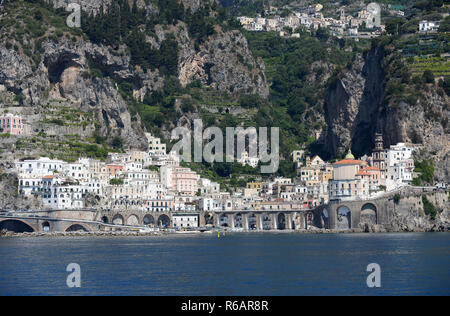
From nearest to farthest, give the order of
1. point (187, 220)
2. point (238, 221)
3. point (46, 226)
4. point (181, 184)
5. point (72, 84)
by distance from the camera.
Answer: point (46, 226)
point (187, 220)
point (238, 221)
point (181, 184)
point (72, 84)

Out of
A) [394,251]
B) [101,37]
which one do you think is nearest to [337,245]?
[394,251]

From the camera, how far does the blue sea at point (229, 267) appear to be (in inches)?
2349

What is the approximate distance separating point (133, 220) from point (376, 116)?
4587cm

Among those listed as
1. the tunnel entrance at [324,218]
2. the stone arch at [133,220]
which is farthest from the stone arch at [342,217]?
the stone arch at [133,220]

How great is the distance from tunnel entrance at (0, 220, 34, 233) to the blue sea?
22.7 m

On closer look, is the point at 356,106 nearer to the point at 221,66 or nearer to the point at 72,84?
the point at 221,66

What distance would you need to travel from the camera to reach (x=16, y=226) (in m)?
130

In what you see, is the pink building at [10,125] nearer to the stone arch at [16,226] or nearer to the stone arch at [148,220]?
the stone arch at [16,226]

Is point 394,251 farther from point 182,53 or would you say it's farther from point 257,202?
point 182,53

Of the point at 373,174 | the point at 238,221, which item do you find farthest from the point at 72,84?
the point at 373,174

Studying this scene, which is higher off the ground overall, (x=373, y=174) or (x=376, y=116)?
(x=376, y=116)

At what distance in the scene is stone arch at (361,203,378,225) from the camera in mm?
132625

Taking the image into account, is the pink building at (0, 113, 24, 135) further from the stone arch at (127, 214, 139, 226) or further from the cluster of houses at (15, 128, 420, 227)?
the stone arch at (127, 214, 139, 226)
